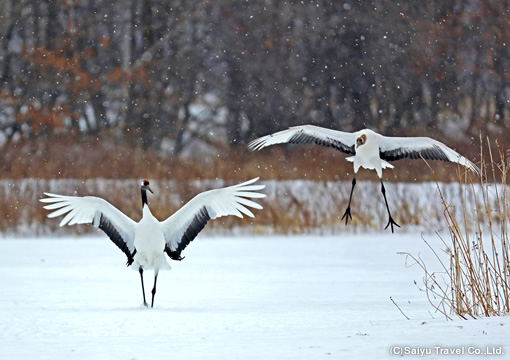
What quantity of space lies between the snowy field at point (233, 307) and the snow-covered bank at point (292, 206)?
3.96 ft

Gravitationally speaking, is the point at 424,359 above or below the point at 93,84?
below

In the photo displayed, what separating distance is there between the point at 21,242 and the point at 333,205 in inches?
184

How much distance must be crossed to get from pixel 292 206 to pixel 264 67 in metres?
10.3

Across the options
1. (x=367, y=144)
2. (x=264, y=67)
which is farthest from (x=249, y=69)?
(x=367, y=144)

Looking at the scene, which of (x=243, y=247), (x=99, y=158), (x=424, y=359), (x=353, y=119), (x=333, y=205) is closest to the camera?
(x=424, y=359)

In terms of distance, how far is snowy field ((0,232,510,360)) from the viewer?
18.6 ft

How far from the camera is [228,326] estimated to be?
22.4ft

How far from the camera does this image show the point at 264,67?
2597cm

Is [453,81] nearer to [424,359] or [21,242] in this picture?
[21,242]

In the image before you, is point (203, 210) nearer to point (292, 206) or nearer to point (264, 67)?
point (292, 206)

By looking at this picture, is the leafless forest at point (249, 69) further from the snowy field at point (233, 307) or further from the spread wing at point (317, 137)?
the spread wing at point (317, 137)

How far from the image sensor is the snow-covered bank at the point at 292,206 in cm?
1586

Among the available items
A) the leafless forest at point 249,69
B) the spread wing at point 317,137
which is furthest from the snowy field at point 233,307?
the leafless forest at point 249,69

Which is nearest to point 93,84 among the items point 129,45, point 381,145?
point 129,45
